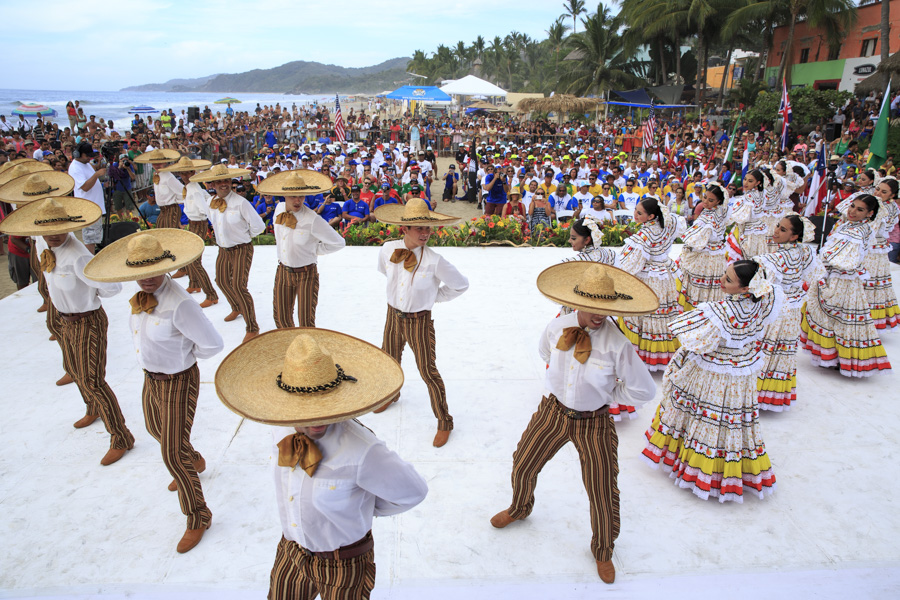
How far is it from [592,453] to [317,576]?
5.36 feet

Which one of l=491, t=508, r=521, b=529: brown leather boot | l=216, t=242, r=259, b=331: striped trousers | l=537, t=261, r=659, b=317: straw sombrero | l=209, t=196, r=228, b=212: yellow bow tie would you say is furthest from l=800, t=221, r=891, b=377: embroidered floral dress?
l=209, t=196, r=228, b=212: yellow bow tie

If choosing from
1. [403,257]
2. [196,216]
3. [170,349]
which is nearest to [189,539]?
[170,349]

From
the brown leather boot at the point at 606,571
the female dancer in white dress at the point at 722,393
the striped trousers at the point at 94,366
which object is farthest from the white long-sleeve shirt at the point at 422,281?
the striped trousers at the point at 94,366

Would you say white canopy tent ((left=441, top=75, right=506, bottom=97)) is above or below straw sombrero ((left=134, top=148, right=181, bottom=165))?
above

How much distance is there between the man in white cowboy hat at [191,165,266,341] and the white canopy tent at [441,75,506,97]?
69.3 feet

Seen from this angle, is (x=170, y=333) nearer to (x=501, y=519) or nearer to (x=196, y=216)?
(x=501, y=519)

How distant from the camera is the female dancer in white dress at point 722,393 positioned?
3.64 metres

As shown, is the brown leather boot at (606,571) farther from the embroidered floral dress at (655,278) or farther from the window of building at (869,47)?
the window of building at (869,47)

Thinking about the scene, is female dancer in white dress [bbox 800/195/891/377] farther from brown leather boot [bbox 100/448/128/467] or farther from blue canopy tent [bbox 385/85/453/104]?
blue canopy tent [bbox 385/85/453/104]

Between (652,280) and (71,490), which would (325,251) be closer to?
(71,490)

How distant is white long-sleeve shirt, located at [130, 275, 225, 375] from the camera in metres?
3.41

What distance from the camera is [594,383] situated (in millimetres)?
3098

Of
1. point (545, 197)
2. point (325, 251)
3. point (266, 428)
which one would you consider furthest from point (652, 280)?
point (545, 197)

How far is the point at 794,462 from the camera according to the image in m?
4.38
